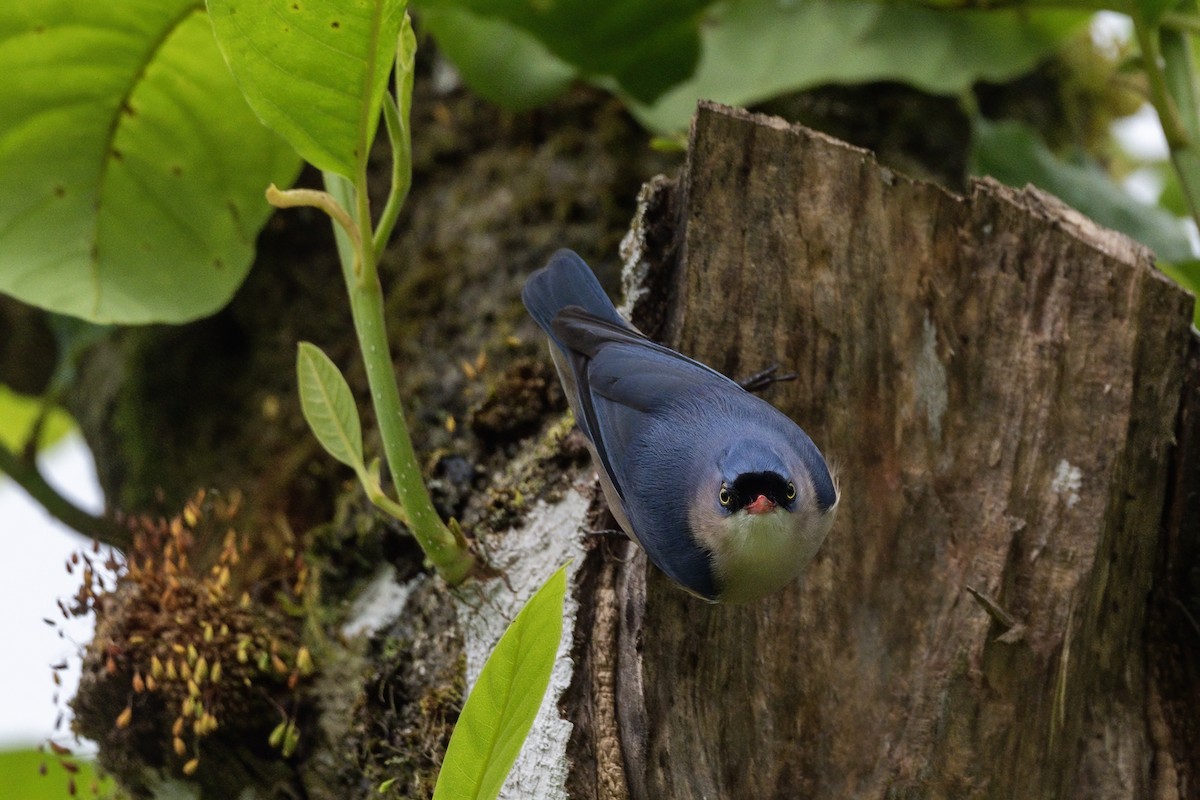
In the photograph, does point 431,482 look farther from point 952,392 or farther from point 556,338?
point 952,392

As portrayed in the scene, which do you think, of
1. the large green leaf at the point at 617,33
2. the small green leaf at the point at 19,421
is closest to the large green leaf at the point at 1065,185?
the large green leaf at the point at 617,33

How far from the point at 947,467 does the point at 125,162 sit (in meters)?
1.78

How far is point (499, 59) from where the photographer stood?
2.83 metres

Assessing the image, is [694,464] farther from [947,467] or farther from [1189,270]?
→ [1189,270]

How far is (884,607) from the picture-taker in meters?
2.01

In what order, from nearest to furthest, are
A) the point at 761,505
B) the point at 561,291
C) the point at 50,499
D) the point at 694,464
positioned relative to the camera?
the point at 761,505
the point at 694,464
the point at 561,291
the point at 50,499

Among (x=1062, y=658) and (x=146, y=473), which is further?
(x=146, y=473)

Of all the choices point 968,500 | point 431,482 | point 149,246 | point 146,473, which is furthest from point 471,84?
point 968,500

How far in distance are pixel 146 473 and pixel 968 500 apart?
2113 millimetres

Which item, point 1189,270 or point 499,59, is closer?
point 1189,270

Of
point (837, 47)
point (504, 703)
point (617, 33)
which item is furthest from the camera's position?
point (837, 47)

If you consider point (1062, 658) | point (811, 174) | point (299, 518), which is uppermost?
point (811, 174)

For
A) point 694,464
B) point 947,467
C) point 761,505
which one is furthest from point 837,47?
point 761,505

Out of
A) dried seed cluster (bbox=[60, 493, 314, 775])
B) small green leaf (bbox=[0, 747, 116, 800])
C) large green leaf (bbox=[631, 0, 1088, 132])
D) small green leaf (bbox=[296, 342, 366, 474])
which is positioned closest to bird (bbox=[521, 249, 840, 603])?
small green leaf (bbox=[296, 342, 366, 474])
